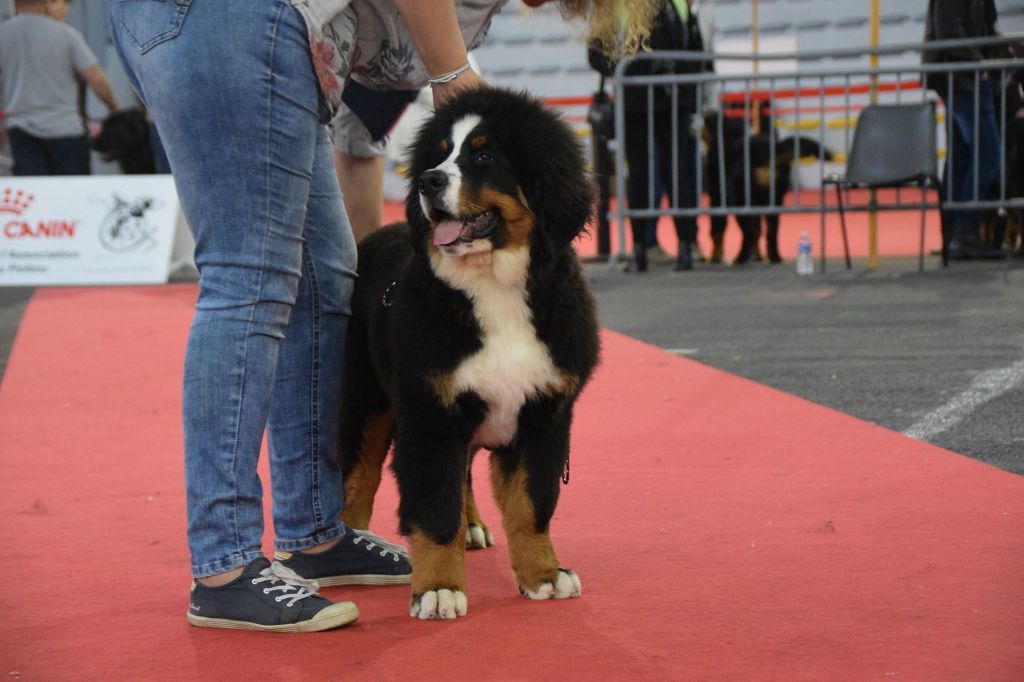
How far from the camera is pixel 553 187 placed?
2.49 meters

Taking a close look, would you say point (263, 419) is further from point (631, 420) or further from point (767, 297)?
point (767, 297)

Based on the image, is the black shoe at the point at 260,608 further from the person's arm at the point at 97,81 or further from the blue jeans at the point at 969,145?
the person's arm at the point at 97,81

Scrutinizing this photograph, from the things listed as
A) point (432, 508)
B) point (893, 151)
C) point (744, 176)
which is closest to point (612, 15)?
point (432, 508)

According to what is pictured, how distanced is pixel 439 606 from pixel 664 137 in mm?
7456

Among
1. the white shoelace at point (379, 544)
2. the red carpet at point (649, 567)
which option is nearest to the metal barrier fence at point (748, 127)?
the red carpet at point (649, 567)

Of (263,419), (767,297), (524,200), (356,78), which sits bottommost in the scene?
(767,297)

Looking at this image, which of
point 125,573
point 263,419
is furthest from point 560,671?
point 125,573

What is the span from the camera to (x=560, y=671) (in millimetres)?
2092

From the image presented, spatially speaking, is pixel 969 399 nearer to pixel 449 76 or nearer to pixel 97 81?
pixel 449 76

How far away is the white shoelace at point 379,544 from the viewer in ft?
9.00

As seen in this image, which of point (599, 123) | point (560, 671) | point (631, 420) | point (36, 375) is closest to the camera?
point (560, 671)

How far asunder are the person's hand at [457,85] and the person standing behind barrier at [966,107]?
6918 millimetres

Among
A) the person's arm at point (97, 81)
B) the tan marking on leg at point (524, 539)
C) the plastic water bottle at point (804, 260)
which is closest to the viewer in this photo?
the tan marking on leg at point (524, 539)

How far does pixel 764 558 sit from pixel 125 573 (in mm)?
1345
